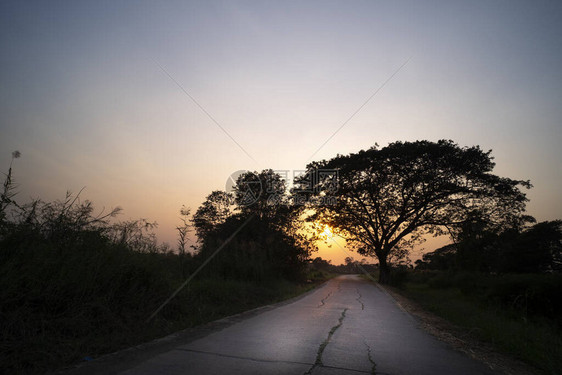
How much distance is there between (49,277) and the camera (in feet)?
14.5

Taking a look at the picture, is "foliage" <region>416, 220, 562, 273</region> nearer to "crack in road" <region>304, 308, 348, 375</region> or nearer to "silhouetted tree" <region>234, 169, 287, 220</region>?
"silhouetted tree" <region>234, 169, 287, 220</region>

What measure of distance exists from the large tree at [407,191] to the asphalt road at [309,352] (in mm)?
16393

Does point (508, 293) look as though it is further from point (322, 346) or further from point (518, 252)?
point (518, 252)

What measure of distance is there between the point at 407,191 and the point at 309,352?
20.2 meters

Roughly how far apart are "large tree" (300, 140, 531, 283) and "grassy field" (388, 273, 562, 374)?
4.33 m

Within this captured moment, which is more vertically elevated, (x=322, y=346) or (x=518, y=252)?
(x=518, y=252)

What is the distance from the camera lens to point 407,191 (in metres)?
22.2

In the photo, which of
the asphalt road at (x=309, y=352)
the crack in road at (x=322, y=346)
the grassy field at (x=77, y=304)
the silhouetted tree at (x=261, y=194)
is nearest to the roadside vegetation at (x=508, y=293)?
the asphalt road at (x=309, y=352)

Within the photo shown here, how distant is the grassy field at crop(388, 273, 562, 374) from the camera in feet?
16.4

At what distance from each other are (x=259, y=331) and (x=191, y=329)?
1251 mm

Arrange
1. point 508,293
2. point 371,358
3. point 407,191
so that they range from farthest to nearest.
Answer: point 407,191, point 508,293, point 371,358

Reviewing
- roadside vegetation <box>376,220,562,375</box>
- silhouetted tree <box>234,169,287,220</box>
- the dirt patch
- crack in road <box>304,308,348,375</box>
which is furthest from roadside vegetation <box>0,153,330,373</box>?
silhouetted tree <box>234,169,287,220</box>

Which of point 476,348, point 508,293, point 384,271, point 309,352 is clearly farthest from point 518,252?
point 309,352

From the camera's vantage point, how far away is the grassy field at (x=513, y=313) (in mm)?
5004
